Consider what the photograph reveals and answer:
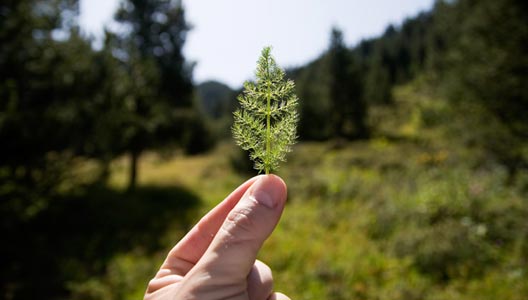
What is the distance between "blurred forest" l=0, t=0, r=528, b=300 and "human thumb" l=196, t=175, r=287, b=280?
333 centimetres

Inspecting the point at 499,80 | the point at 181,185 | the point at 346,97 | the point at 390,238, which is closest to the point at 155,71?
the point at 181,185

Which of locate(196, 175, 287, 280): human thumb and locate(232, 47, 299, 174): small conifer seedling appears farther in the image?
locate(232, 47, 299, 174): small conifer seedling

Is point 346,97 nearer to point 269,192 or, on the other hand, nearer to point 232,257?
point 269,192

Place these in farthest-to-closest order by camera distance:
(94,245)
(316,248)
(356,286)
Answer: (94,245) < (316,248) < (356,286)

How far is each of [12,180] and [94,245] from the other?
3.70 meters

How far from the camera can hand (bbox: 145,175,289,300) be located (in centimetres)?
175

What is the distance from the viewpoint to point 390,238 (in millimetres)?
9492

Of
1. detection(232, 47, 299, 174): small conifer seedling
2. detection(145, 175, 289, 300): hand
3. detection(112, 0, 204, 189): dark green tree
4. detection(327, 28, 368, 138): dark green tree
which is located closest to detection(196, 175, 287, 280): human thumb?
detection(145, 175, 289, 300): hand

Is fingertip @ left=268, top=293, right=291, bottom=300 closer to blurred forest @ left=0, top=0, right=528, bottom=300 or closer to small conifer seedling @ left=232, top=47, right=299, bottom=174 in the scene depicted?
small conifer seedling @ left=232, top=47, right=299, bottom=174

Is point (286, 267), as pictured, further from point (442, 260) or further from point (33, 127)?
point (33, 127)

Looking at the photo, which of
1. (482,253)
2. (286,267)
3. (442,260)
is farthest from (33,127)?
(482,253)

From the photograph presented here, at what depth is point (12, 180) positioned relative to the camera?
807cm

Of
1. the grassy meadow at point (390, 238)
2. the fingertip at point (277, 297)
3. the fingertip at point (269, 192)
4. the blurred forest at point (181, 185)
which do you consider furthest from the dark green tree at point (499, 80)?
the fingertip at point (277, 297)

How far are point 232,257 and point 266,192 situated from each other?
422 millimetres
